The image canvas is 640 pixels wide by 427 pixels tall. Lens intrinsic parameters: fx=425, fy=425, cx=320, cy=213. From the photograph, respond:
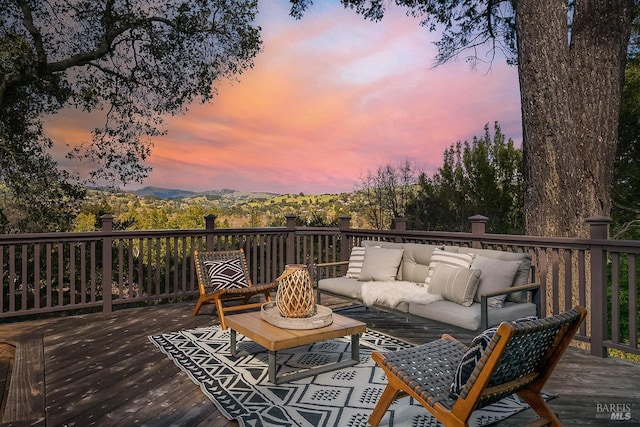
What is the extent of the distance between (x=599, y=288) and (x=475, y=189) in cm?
591

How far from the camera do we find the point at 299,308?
301cm

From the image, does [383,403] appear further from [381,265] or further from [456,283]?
[381,265]

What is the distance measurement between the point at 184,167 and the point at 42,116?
122 inches

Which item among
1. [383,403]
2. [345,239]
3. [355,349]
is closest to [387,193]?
[345,239]

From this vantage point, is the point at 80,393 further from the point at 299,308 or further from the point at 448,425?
the point at 448,425

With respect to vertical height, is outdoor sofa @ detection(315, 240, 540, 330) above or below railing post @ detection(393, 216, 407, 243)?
below

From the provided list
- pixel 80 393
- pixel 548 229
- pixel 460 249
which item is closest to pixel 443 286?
pixel 460 249

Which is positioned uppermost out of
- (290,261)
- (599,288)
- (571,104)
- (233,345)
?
(571,104)

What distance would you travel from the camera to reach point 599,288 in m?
3.33

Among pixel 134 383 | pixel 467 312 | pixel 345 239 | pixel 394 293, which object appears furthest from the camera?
pixel 345 239

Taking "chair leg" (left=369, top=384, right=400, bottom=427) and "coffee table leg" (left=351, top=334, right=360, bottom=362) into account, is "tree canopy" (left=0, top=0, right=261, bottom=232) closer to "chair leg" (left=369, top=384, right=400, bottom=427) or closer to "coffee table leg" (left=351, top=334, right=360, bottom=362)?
"coffee table leg" (left=351, top=334, right=360, bottom=362)

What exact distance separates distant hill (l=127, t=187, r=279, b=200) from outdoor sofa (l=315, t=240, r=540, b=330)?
18.4 ft

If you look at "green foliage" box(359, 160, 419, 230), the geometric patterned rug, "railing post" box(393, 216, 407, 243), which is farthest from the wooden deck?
"green foliage" box(359, 160, 419, 230)

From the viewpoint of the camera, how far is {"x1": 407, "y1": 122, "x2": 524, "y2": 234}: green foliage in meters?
8.69
